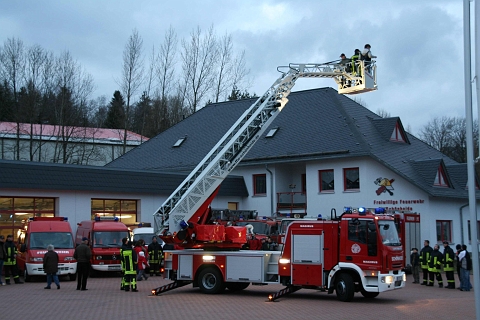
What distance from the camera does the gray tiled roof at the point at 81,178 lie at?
92.2 feet

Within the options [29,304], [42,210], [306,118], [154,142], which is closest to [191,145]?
[154,142]

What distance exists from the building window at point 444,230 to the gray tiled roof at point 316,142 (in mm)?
1538

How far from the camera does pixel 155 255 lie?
80.8ft

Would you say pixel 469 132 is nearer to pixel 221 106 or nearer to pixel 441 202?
pixel 441 202

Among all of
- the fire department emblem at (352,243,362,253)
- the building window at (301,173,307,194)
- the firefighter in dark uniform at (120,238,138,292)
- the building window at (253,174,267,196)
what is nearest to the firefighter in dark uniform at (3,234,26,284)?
the firefighter in dark uniform at (120,238,138,292)

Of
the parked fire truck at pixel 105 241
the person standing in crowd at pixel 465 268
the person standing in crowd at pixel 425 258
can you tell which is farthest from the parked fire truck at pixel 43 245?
the person standing in crowd at pixel 465 268

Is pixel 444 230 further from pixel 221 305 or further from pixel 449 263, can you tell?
pixel 221 305

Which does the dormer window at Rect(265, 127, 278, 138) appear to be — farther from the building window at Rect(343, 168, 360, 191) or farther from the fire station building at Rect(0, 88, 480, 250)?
the building window at Rect(343, 168, 360, 191)

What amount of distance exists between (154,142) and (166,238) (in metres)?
26.6

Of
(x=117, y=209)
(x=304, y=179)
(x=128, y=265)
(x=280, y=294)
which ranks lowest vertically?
(x=280, y=294)

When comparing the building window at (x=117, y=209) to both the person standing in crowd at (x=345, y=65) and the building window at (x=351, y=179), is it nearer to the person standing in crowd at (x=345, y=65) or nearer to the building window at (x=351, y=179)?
the building window at (x=351, y=179)

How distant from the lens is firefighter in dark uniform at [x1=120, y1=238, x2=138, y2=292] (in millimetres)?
19586

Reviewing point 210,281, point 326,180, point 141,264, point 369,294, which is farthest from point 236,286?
point 326,180

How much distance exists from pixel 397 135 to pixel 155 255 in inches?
709
